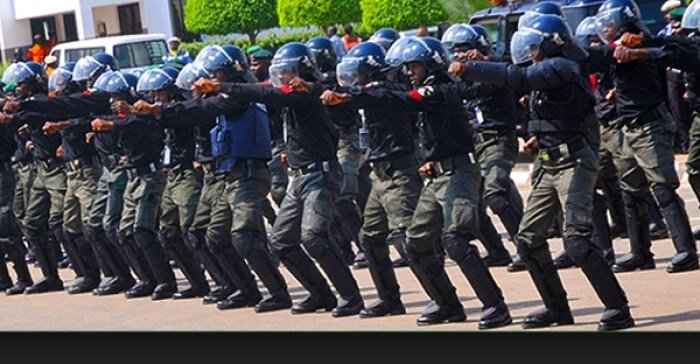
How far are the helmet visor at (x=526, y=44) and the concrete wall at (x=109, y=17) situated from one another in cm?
3994

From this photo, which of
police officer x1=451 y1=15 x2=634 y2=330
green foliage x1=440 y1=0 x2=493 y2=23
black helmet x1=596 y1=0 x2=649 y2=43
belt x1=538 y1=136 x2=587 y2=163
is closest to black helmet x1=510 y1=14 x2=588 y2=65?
police officer x1=451 y1=15 x2=634 y2=330

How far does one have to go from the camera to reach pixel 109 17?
164 feet

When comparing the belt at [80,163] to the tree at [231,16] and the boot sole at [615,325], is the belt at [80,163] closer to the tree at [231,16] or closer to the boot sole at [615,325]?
the boot sole at [615,325]

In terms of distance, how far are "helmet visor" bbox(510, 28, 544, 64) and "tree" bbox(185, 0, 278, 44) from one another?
3171 centimetres

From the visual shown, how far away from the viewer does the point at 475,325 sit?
11344 millimetres

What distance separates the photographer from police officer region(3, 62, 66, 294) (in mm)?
15608

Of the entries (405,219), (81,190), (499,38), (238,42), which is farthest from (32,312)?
(238,42)

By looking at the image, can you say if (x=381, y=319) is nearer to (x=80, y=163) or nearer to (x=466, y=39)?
(x=466, y=39)

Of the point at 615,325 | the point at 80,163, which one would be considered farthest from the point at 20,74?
the point at 615,325

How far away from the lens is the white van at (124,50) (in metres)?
33.1

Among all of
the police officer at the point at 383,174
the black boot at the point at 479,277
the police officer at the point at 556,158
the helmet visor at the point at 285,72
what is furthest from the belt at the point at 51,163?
the police officer at the point at 556,158

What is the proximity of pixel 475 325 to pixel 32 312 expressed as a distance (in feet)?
15.9

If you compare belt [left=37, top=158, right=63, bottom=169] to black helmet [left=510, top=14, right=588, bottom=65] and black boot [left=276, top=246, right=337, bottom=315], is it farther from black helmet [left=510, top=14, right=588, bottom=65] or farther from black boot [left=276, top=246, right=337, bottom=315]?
black helmet [left=510, top=14, right=588, bottom=65]
